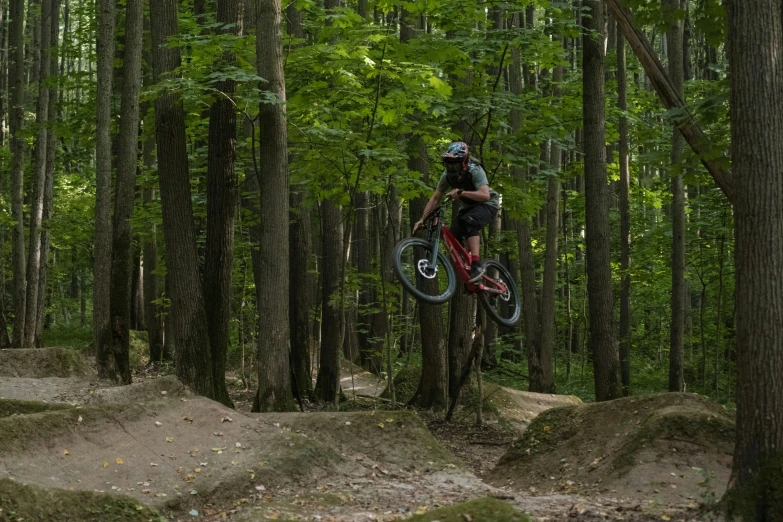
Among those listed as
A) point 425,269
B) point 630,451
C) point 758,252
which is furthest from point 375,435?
point 758,252

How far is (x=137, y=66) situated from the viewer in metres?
13.5

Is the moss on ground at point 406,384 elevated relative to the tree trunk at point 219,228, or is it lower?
lower

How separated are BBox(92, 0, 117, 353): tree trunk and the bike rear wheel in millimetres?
6445

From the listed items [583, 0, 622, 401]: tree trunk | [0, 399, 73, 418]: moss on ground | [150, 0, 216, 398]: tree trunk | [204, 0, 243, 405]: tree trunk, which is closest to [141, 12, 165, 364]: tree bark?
[204, 0, 243, 405]: tree trunk

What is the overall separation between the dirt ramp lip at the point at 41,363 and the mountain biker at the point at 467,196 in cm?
892

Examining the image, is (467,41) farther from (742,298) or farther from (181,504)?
(181,504)

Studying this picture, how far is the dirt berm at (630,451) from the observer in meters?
8.44

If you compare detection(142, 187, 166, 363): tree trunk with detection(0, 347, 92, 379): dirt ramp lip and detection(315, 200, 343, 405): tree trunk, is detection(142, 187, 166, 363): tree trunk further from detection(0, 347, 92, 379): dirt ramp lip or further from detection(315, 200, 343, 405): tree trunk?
detection(315, 200, 343, 405): tree trunk

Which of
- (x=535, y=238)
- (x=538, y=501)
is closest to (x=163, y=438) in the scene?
(x=538, y=501)

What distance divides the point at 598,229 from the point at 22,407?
891 cm

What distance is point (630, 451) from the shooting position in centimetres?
902

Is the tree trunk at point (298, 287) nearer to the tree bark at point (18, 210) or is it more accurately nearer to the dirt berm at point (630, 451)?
the dirt berm at point (630, 451)

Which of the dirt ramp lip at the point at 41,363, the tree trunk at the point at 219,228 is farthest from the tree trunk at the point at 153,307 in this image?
the tree trunk at the point at 219,228

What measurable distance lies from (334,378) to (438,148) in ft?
17.4
